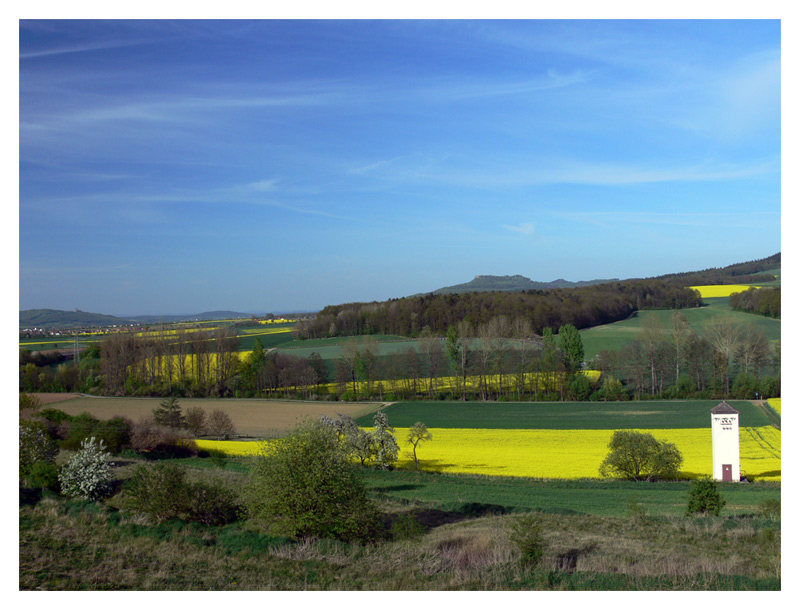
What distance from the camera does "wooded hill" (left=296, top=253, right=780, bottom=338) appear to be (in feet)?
62.5

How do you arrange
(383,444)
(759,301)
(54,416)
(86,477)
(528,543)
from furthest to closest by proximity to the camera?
(383,444), (54,416), (759,301), (86,477), (528,543)

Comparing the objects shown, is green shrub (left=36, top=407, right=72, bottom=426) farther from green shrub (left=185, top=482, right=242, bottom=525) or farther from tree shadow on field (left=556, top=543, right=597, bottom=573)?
tree shadow on field (left=556, top=543, right=597, bottom=573)

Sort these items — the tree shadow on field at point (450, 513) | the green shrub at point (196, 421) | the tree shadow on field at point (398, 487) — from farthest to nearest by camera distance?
the green shrub at point (196, 421) → the tree shadow on field at point (398, 487) → the tree shadow on field at point (450, 513)

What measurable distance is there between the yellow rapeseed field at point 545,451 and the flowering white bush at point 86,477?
18.1 feet

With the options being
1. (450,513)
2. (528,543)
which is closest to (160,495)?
(450,513)

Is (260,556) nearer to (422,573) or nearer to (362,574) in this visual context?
(362,574)

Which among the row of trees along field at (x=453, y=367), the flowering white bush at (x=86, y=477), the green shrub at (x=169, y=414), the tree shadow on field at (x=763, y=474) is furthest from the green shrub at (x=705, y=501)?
the green shrub at (x=169, y=414)

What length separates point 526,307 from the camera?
19.3 m

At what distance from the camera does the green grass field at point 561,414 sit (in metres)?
18.4

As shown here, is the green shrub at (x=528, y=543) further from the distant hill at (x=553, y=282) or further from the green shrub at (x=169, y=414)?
the green shrub at (x=169, y=414)

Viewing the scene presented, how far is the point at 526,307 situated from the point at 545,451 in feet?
17.3

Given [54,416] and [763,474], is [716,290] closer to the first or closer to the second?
[763,474]

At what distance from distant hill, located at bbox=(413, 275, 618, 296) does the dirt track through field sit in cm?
634

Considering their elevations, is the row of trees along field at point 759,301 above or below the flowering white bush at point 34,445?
above
